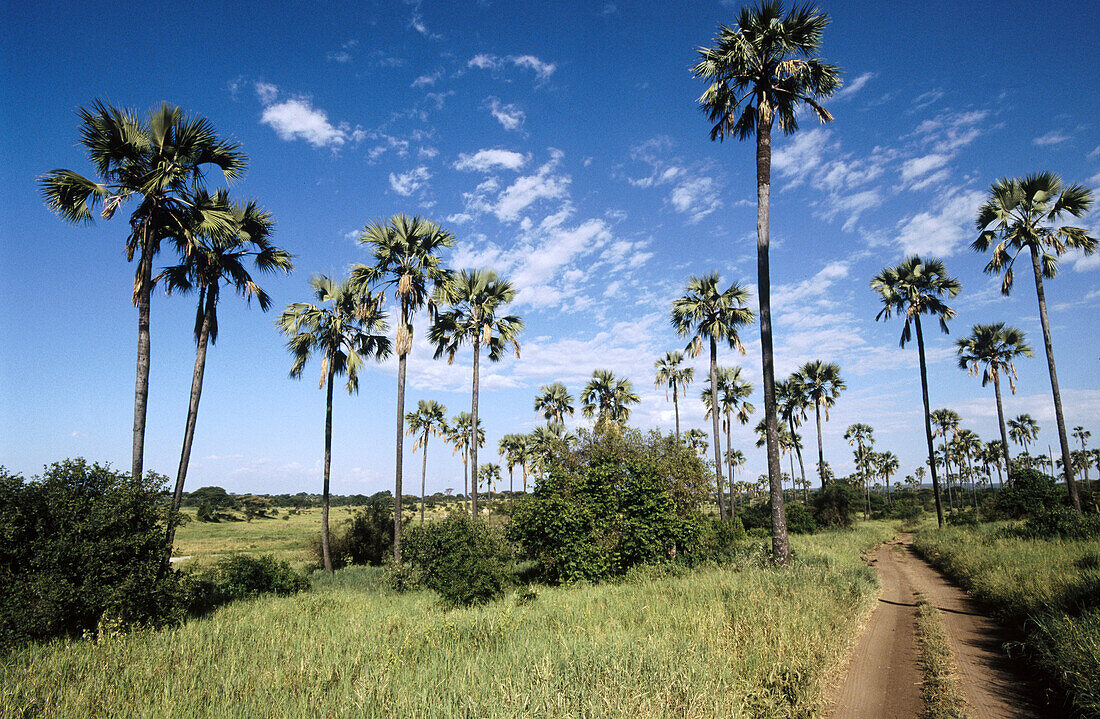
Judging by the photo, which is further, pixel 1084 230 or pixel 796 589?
pixel 1084 230

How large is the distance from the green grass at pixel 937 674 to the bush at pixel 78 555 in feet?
47.3

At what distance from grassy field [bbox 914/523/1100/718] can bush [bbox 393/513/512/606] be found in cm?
1155

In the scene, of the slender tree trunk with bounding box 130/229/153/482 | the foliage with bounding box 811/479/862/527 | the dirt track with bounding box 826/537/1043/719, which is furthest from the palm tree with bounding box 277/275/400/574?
the foliage with bounding box 811/479/862/527

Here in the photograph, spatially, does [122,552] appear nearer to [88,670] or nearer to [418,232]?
[88,670]

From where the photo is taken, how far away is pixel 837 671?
724 cm

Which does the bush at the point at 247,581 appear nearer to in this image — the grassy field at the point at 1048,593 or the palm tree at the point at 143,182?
the palm tree at the point at 143,182

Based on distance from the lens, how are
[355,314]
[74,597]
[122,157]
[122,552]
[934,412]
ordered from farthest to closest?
[934,412] < [355,314] < [122,157] < [122,552] < [74,597]

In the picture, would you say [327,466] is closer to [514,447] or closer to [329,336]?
[329,336]

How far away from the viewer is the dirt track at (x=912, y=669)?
20.2ft

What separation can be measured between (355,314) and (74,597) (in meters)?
17.7

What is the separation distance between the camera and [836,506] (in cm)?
4088

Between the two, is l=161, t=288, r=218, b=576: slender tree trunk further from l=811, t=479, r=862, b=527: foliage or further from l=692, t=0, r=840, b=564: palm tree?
l=811, t=479, r=862, b=527: foliage

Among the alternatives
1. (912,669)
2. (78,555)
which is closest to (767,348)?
(912,669)

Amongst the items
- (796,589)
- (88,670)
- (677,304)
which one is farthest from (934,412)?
(88,670)
